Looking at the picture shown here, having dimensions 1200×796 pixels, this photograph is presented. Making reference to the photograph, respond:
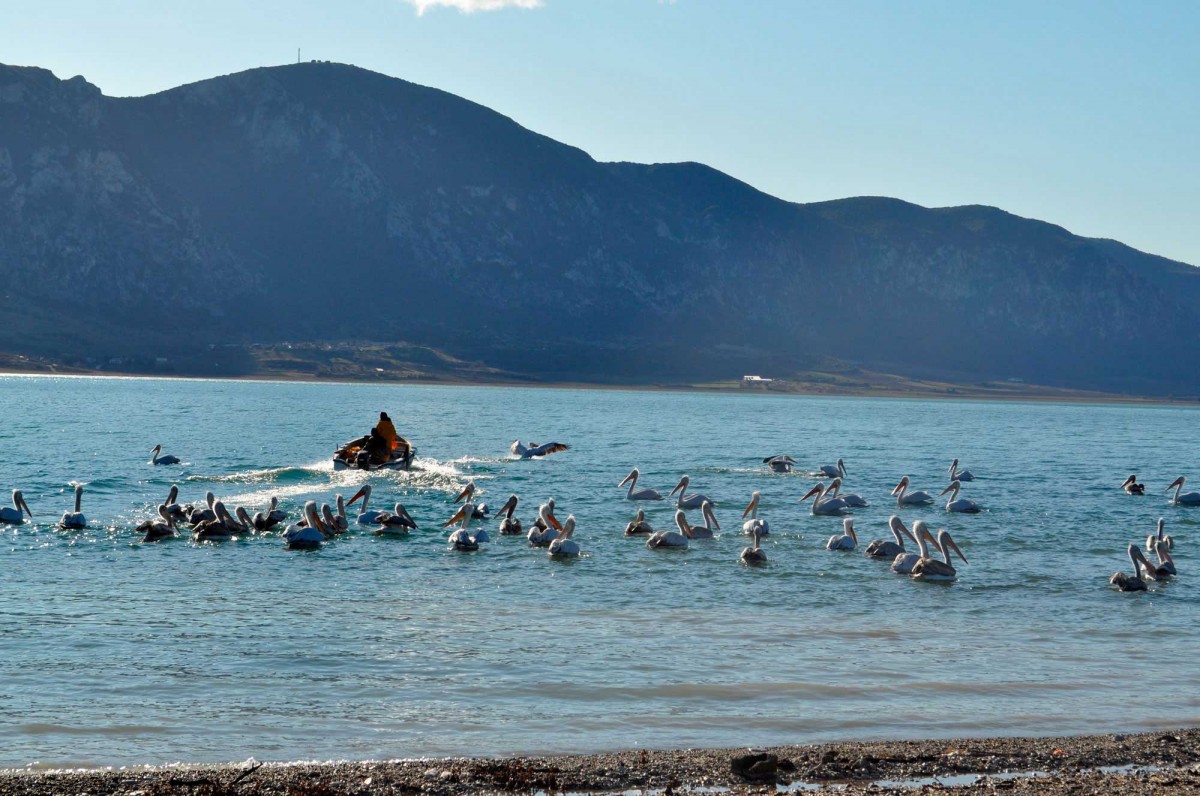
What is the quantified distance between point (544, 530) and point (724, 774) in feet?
48.6

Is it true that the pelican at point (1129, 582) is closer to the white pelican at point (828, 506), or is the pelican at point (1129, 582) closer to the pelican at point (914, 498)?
the white pelican at point (828, 506)

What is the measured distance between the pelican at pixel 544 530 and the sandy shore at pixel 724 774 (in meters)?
13.4

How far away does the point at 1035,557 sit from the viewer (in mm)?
25562

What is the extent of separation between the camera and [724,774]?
11406mm

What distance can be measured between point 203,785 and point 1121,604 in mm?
15221

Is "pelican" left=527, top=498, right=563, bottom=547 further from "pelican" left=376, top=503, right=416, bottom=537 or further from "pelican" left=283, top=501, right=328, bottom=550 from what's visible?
"pelican" left=283, top=501, right=328, bottom=550

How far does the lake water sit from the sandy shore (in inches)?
24.8

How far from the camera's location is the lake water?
42.9ft

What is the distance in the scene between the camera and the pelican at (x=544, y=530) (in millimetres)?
25594

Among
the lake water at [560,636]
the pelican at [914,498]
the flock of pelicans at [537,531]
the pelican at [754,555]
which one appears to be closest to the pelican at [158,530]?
the flock of pelicans at [537,531]

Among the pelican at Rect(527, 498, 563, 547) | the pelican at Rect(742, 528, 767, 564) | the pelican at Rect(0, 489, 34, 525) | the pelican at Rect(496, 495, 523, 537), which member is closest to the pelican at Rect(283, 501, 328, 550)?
the pelican at Rect(496, 495, 523, 537)

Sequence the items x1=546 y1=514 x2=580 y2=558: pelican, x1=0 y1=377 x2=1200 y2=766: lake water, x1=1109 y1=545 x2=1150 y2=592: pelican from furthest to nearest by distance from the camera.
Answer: x1=546 y1=514 x2=580 y2=558: pelican → x1=1109 y1=545 x2=1150 y2=592: pelican → x1=0 y1=377 x2=1200 y2=766: lake water

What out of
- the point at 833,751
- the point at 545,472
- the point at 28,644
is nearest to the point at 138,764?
the point at 28,644

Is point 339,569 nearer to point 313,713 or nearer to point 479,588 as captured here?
point 479,588
